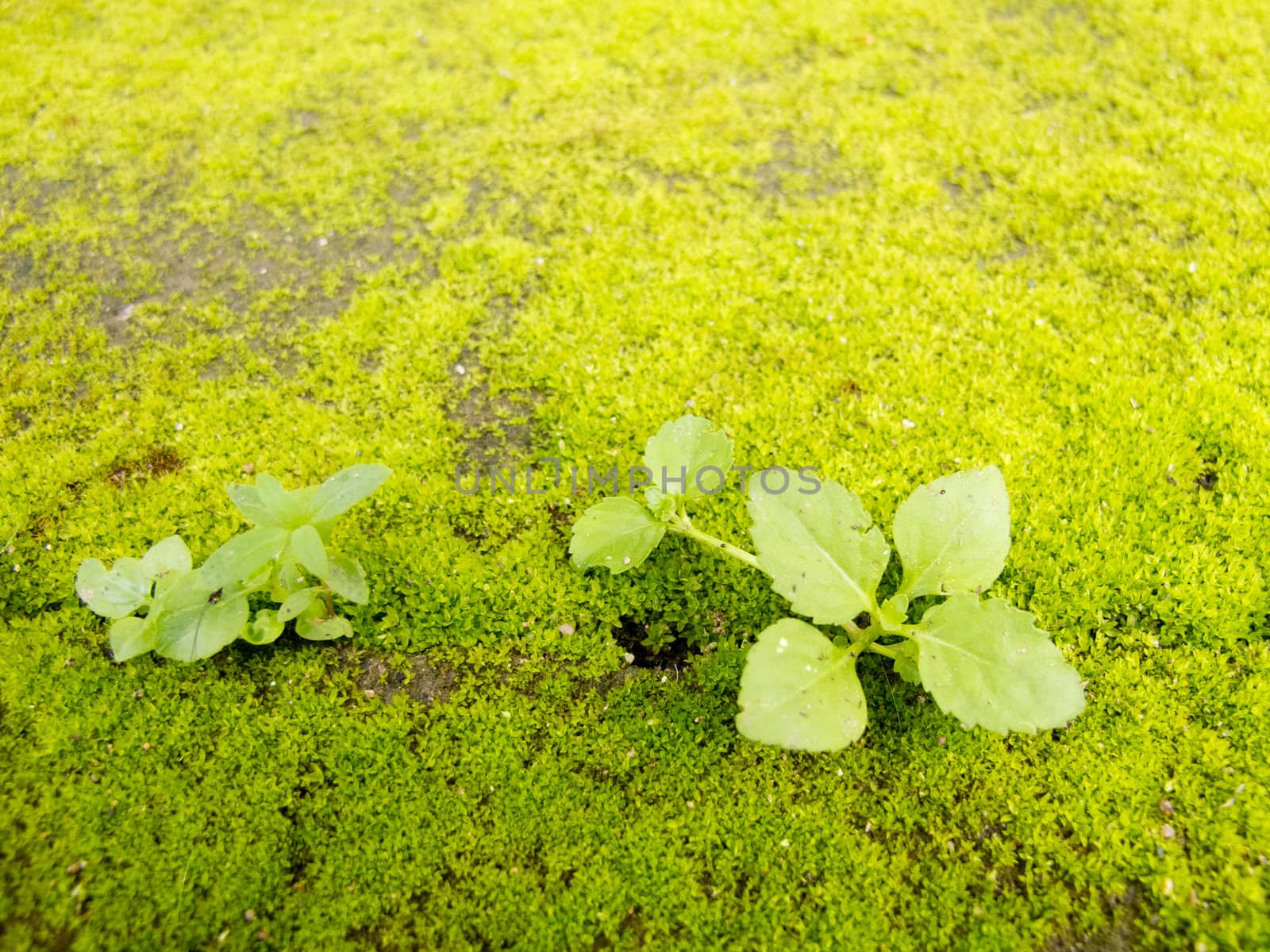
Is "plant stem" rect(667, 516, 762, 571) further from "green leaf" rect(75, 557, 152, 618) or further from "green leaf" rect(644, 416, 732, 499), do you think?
"green leaf" rect(75, 557, 152, 618)

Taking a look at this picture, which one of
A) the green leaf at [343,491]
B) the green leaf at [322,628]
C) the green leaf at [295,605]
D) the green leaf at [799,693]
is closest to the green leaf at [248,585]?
the green leaf at [295,605]

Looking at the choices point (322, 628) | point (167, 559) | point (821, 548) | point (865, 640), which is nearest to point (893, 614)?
point (865, 640)

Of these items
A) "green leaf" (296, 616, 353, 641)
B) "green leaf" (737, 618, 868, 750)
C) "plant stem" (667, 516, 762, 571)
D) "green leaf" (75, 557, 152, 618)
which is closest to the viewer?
"green leaf" (737, 618, 868, 750)

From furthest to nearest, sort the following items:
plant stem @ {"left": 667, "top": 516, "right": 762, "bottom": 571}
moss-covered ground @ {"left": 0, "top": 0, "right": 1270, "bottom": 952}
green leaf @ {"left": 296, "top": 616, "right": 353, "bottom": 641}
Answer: plant stem @ {"left": 667, "top": 516, "right": 762, "bottom": 571} → green leaf @ {"left": 296, "top": 616, "right": 353, "bottom": 641} → moss-covered ground @ {"left": 0, "top": 0, "right": 1270, "bottom": 952}

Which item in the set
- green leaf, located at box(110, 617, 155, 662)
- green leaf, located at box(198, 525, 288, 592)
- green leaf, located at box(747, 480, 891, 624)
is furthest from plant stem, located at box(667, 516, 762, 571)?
green leaf, located at box(110, 617, 155, 662)

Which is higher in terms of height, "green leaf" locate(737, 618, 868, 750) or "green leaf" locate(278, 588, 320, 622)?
"green leaf" locate(737, 618, 868, 750)

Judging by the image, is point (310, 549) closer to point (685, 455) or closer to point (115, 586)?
point (115, 586)

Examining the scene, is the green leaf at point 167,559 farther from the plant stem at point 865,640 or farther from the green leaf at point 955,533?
the green leaf at point 955,533
